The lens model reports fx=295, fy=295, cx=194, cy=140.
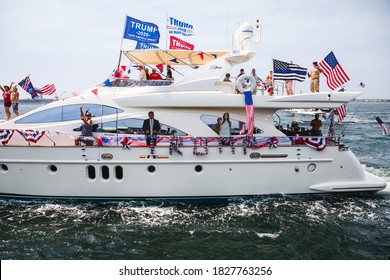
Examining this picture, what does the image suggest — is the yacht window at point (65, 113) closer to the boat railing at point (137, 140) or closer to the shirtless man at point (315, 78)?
the boat railing at point (137, 140)

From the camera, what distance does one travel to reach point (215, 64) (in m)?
9.70

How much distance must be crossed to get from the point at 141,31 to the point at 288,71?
5.31m

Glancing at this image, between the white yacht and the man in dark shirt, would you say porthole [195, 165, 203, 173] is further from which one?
the man in dark shirt

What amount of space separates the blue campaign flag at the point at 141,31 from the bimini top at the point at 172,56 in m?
0.60

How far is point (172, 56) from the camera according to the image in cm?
1051

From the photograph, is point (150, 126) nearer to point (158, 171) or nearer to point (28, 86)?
point (158, 171)

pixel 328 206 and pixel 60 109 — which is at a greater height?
pixel 60 109

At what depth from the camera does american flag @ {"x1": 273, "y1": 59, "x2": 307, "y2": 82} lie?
9625 millimetres

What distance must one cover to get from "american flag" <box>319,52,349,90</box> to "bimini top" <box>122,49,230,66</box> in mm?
3295

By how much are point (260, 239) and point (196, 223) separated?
1745 mm

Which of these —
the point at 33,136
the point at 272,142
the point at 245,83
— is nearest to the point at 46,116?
the point at 33,136

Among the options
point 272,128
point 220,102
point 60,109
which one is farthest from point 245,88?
point 60,109

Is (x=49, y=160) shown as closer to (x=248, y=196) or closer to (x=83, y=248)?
(x=83, y=248)

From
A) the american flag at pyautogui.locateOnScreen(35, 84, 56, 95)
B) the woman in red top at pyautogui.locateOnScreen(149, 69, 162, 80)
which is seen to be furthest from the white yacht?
the american flag at pyautogui.locateOnScreen(35, 84, 56, 95)
